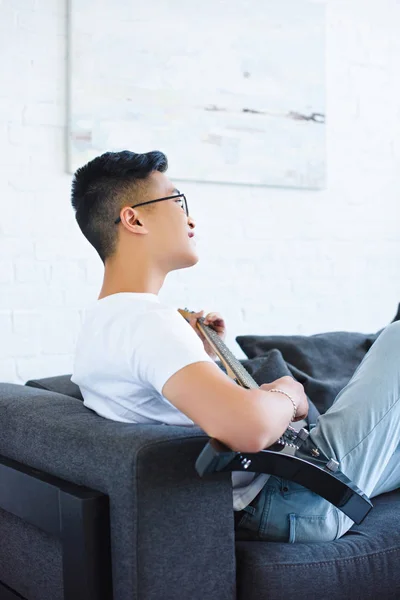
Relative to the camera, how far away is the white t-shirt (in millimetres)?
1450

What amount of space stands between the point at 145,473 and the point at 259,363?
1109mm

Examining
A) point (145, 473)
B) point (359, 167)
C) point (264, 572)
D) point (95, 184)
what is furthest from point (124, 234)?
point (359, 167)

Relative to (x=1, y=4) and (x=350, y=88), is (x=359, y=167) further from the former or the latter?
(x=1, y=4)

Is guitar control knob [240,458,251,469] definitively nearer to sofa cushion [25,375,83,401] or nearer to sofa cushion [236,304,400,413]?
sofa cushion [25,375,83,401]

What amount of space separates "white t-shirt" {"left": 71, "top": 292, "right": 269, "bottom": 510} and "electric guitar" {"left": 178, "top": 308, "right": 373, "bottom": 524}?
0.12 meters

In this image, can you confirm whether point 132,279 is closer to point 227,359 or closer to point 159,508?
point 227,359

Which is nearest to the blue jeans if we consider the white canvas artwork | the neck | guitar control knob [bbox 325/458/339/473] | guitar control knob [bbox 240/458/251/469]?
guitar control knob [bbox 325/458/339/473]

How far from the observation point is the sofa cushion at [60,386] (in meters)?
2.22

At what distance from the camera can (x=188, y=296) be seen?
3029 millimetres

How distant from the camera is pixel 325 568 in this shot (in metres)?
1.56

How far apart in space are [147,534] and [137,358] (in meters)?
0.32

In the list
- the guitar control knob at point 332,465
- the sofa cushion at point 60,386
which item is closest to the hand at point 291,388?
the guitar control knob at point 332,465

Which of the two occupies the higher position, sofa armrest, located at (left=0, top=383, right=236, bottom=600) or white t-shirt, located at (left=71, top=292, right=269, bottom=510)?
white t-shirt, located at (left=71, top=292, right=269, bottom=510)

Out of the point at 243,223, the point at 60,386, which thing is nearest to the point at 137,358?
the point at 60,386
